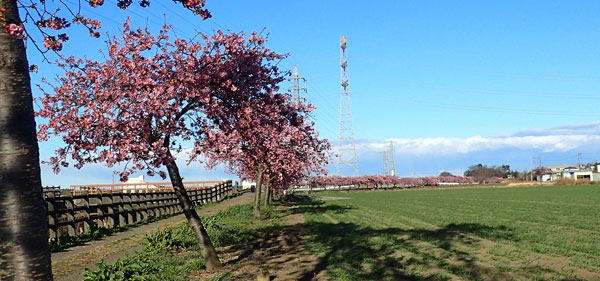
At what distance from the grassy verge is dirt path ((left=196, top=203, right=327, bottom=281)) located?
575 millimetres

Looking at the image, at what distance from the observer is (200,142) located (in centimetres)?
1170

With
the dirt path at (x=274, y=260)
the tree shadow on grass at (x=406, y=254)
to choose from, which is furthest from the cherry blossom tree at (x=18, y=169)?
the tree shadow on grass at (x=406, y=254)

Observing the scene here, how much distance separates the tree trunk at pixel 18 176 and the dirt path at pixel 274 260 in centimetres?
466

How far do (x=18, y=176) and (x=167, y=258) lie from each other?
344 inches

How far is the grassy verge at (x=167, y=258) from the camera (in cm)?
909

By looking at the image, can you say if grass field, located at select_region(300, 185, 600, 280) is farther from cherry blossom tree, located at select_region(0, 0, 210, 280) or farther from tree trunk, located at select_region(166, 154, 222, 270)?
cherry blossom tree, located at select_region(0, 0, 210, 280)

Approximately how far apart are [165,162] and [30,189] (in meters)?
5.73

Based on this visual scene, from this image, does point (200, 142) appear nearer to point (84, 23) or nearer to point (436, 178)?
point (84, 23)

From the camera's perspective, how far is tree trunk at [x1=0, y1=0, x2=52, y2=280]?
13.7ft

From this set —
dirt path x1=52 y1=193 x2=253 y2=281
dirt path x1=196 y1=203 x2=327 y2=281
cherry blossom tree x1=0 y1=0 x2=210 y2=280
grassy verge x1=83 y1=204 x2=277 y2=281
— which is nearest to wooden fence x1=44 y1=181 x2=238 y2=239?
dirt path x1=52 y1=193 x2=253 y2=281

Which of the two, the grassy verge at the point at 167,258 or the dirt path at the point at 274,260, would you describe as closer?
the grassy verge at the point at 167,258

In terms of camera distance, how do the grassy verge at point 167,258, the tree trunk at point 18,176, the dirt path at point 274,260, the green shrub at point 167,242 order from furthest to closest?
the green shrub at point 167,242
the dirt path at point 274,260
the grassy verge at point 167,258
the tree trunk at point 18,176

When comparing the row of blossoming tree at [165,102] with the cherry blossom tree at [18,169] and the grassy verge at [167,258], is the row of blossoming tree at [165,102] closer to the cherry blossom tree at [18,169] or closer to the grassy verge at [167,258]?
the grassy verge at [167,258]

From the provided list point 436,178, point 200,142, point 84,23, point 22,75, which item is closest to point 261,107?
point 200,142
